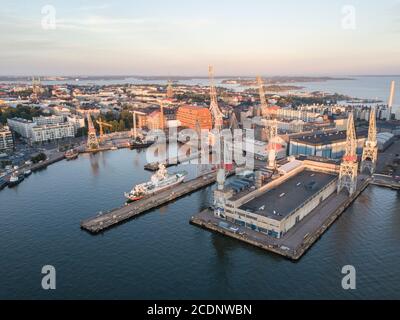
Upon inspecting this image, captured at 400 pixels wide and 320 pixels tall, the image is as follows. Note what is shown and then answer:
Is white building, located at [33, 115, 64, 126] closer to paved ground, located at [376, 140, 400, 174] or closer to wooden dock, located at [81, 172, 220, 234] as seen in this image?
wooden dock, located at [81, 172, 220, 234]

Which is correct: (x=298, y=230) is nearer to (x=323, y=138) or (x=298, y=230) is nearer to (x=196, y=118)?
(x=323, y=138)

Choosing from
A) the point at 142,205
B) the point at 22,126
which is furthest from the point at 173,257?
the point at 22,126

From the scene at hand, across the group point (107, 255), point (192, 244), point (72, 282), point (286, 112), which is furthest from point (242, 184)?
point (286, 112)

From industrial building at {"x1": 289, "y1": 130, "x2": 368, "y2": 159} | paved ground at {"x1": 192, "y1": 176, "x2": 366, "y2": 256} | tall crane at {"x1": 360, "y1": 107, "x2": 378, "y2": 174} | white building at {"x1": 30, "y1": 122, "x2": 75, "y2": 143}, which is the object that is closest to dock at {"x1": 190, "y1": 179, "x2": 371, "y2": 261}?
paved ground at {"x1": 192, "y1": 176, "x2": 366, "y2": 256}

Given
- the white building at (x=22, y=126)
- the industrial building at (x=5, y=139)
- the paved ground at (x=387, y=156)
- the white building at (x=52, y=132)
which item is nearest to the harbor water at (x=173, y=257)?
the paved ground at (x=387, y=156)

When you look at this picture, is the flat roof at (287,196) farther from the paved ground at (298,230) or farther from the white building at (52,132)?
the white building at (52,132)
